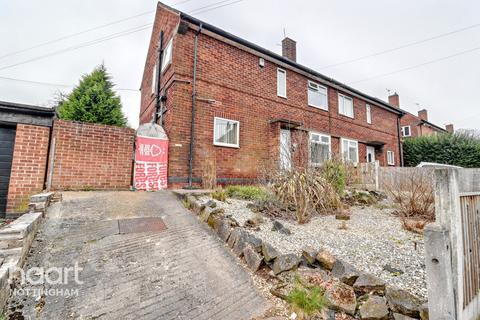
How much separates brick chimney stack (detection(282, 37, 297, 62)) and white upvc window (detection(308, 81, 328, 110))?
2311mm

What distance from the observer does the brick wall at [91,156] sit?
221 inches

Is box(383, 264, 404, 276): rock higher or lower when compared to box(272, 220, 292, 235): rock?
lower

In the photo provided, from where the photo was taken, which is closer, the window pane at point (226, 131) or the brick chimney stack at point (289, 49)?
the window pane at point (226, 131)

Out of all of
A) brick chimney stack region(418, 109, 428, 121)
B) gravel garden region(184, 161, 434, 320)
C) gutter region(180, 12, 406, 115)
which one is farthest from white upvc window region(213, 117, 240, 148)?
brick chimney stack region(418, 109, 428, 121)

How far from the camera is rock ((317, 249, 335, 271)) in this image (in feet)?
8.05

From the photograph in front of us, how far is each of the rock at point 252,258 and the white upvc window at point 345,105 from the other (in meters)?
12.6

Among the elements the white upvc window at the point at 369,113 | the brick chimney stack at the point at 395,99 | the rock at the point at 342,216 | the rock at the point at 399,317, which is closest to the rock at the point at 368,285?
the rock at the point at 399,317

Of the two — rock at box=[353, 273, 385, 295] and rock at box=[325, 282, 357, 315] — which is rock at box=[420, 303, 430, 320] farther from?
rock at box=[325, 282, 357, 315]

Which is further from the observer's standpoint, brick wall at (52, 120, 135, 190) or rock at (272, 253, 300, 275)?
brick wall at (52, 120, 135, 190)

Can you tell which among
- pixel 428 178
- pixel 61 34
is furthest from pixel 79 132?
pixel 61 34

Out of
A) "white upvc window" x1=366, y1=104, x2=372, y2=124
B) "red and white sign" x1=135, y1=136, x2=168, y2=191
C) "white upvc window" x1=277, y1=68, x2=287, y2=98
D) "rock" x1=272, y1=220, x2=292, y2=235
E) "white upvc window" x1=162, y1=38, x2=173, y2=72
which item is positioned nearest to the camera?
"rock" x1=272, y1=220, x2=292, y2=235

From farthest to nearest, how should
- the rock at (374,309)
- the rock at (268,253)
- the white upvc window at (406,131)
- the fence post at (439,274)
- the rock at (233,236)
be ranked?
the white upvc window at (406,131), the rock at (233,236), the rock at (268,253), the rock at (374,309), the fence post at (439,274)

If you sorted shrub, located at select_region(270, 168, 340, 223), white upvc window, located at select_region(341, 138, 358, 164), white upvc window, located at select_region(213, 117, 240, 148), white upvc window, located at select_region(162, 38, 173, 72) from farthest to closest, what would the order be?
white upvc window, located at select_region(341, 138, 358, 164) < white upvc window, located at select_region(162, 38, 173, 72) < white upvc window, located at select_region(213, 117, 240, 148) < shrub, located at select_region(270, 168, 340, 223)

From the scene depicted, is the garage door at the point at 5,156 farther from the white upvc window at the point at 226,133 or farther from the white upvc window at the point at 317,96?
the white upvc window at the point at 317,96
